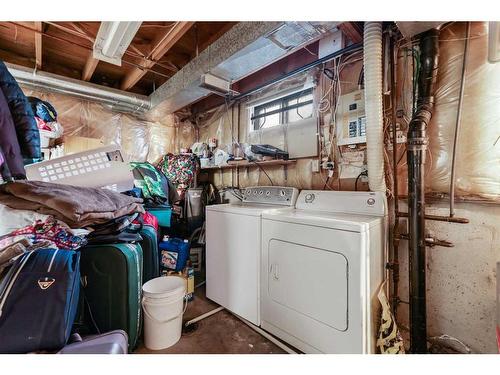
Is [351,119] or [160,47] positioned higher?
[160,47]

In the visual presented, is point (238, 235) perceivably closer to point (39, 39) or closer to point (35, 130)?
point (35, 130)

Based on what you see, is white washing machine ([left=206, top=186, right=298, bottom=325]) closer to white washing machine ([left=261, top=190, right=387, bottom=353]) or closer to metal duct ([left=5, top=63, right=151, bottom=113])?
white washing machine ([left=261, top=190, right=387, bottom=353])

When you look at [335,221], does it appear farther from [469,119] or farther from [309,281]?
[469,119]

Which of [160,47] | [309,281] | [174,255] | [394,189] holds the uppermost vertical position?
[160,47]

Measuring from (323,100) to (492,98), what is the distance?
43.5 inches

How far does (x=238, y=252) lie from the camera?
1838 millimetres

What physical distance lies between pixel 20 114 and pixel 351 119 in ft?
7.79

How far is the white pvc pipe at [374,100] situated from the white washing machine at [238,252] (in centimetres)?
70

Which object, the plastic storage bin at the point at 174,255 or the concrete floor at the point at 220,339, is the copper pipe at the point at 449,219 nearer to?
the concrete floor at the point at 220,339

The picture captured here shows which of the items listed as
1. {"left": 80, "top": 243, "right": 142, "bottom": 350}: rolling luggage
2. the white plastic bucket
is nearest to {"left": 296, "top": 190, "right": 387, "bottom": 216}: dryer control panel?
the white plastic bucket

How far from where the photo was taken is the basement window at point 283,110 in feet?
7.37

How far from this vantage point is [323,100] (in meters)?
2.04

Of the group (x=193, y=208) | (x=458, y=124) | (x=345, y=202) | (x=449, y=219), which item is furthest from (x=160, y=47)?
(x=449, y=219)
